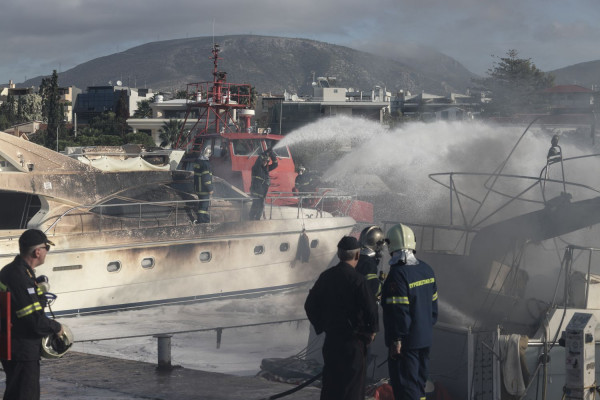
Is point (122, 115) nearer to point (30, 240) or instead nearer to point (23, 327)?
point (30, 240)

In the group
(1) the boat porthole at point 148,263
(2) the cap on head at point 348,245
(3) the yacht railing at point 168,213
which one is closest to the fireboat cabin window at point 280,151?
(3) the yacht railing at point 168,213

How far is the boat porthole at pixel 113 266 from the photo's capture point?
15070mm

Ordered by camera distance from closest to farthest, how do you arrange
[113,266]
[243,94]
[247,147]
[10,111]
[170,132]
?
[113,266]
[247,147]
[243,94]
[170,132]
[10,111]

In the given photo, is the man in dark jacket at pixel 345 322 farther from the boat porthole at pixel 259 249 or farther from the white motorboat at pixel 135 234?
the boat porthole at pixel 259 249

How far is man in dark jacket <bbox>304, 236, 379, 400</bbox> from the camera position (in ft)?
20.2

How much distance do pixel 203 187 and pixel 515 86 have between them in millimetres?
43301

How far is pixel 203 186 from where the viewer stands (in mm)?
16406

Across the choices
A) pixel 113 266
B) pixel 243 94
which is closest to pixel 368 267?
pixel 113 266

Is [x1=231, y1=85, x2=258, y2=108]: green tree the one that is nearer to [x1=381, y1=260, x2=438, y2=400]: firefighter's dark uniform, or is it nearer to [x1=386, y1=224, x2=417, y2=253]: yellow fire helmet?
[x1=386, y1=224, x2=417, y2=253]: yellow fire helmet

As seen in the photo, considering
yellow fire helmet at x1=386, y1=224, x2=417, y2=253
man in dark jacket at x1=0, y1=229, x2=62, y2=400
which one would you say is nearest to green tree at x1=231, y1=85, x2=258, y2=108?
yellow fire helmet at x1=386, y1=224, x2=417, y2=253

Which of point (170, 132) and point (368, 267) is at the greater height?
point (170, 132)

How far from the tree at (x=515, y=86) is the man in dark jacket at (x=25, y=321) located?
3868cm

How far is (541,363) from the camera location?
325 inches

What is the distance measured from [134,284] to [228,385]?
24.9 feet
